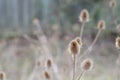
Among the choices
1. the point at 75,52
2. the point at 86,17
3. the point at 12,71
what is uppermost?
the point at 86,17

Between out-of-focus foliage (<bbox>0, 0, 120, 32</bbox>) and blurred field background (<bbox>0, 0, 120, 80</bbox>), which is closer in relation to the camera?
blurred field background (<bbox>0, 0, 120, 80</bbox>)

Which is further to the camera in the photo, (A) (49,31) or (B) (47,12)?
(B) (47,12)

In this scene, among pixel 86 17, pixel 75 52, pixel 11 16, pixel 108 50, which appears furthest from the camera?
pixel 11 16

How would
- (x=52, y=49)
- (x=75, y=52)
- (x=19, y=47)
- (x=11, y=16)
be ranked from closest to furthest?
(x=75, y=52), (x=52, y=49), (x=19, y=47), (x=11, y=16)

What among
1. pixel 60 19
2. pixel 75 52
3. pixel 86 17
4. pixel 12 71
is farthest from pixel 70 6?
pixel 75 52

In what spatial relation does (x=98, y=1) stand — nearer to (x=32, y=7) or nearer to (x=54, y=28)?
(x=54, y=28)

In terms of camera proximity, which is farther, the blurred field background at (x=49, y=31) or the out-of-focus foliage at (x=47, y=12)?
the out-of-focus foliage at (x=47, y=12)

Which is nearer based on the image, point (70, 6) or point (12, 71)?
point (12, 71)

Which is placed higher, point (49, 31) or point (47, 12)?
point (47, 12)
